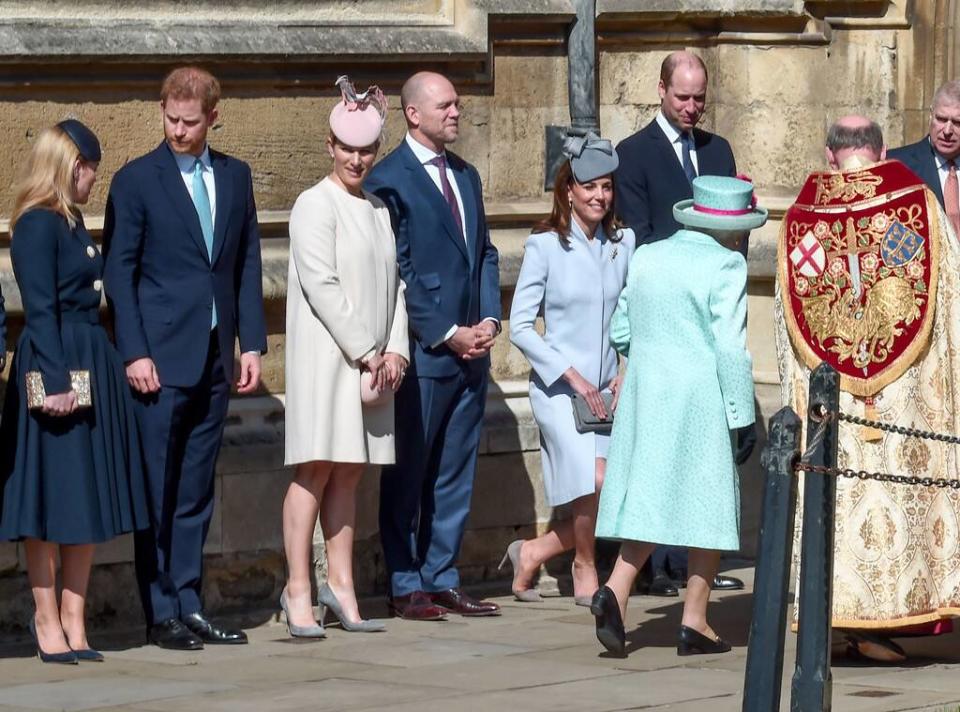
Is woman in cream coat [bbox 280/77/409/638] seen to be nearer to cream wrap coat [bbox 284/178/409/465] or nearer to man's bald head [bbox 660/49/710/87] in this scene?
cream wrap coat [bbox 284/178/409/465]

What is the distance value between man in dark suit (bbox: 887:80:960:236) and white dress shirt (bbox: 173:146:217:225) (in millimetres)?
2756

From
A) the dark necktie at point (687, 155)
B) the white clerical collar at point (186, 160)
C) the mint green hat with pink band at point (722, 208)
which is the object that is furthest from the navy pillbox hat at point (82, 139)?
the dark necktie at point (687, 155)

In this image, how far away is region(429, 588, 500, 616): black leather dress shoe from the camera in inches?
361

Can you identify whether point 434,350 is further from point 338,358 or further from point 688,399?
point 688,399

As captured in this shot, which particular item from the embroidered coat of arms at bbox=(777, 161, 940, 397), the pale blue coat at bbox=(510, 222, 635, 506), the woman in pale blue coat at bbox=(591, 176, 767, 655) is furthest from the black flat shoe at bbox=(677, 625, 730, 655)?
the pale blue coat at bbox=(510, 222, 635, 506)

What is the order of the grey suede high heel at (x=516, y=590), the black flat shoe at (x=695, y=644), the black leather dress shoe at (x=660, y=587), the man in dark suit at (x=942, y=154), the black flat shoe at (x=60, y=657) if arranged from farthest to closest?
the black leather dress shoe at (x=660, y=587) → the grey suede high heel at (x=516, y=590) → the man in dark suit at (x=942, y=154) → the black flat shoe at (x=695, y=644) → the black flat shoe at (x=60, y=657)

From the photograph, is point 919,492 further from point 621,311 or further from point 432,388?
point 432,388

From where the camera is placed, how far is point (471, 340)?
909 centimetres

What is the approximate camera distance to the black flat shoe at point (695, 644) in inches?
322

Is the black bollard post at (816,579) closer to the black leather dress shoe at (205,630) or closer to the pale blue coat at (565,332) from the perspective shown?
the black leather dress shoe at (205,630)

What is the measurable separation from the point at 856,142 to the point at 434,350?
1.86 metres

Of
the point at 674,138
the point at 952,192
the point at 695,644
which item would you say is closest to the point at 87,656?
the point at 695,644

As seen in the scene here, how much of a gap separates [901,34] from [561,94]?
6.05 feet

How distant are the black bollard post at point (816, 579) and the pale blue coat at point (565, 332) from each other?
290cm
